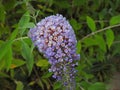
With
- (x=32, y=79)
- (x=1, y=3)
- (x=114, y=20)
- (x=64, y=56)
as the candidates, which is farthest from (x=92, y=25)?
(x=32, y=79)

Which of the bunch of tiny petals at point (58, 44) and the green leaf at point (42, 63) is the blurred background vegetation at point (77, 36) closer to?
the green leaf at point (42, 63)

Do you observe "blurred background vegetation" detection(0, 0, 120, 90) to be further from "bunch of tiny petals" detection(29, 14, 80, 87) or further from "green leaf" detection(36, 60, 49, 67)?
"bunch of tiny petals" detection(29, 14, 80, 87)

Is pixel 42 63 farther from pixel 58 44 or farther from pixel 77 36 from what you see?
pixel 58 44

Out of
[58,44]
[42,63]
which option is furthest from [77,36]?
[58,44]

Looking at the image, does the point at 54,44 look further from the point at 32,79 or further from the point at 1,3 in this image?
the point at 32,79

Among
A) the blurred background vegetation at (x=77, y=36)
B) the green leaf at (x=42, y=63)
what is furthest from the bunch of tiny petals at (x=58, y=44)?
the green leaf at (x=42, y=63)

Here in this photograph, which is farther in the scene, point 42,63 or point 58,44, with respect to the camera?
point 42,63
